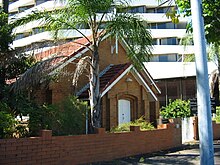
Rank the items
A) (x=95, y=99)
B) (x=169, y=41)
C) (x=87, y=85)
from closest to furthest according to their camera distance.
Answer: (x=95, y=99) → (x=87, y=85) → (x=169, y=41)

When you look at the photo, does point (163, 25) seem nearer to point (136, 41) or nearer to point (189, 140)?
point (189, 140)

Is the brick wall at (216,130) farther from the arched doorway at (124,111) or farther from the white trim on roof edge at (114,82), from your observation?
the white trim on roof edge at (114,82)

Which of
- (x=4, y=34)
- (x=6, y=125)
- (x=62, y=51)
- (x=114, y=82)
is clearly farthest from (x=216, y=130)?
(x=6, y=125)

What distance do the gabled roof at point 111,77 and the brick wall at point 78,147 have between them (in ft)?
12.2

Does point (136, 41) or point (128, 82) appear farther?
point (128, 82)

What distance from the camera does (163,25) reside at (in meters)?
46.1

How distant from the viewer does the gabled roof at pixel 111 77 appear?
55.5 feet

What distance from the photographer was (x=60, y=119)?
11.9 metres

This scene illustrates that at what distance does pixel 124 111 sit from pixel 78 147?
26.2 feet

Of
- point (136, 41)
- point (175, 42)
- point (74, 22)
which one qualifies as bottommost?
point (136, 41)

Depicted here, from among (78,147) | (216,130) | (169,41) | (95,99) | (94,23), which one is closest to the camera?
(78,147)

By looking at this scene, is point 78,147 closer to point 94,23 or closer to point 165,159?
point 165,159

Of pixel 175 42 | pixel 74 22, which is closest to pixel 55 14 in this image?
pixel 74 22

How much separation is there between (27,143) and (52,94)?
7153mm
